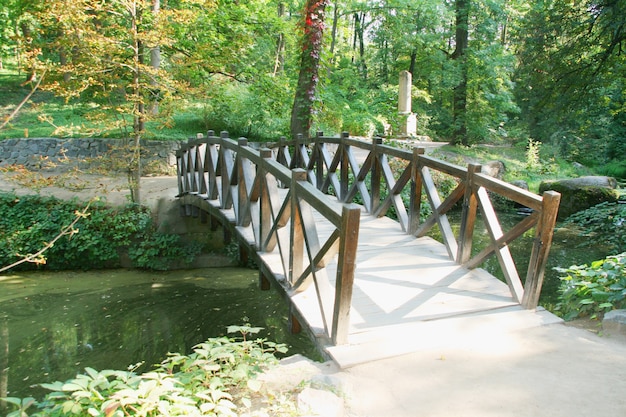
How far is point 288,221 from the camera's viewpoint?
16.1ft

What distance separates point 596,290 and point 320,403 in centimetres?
263

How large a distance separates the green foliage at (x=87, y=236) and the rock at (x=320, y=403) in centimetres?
758

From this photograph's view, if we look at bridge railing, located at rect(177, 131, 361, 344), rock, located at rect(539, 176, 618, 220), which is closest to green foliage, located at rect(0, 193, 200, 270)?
bridge railing, located at rect(177, 131, 361, 344)

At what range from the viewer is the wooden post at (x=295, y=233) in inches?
148

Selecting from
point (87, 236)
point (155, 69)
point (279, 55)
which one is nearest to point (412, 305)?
point (155, 69)

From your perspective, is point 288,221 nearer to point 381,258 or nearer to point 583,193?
point 381,258

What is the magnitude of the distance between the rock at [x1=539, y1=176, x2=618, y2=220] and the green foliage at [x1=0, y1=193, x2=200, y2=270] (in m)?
9.03

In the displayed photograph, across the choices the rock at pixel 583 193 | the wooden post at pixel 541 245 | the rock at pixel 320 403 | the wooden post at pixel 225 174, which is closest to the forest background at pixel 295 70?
the rock at pixel 583 193

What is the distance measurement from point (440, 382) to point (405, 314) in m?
0.90

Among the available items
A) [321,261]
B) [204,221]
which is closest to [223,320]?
[204,221]

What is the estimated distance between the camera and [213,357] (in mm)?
2678

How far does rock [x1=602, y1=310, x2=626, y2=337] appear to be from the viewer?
3.32 meters

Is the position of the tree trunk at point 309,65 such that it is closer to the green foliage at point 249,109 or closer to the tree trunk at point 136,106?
the green foliage at point 249,109

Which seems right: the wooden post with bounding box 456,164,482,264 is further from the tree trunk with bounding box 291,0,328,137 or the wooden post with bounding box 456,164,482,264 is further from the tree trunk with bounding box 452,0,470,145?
the tree trunk with bounding box 452,0,470,145
